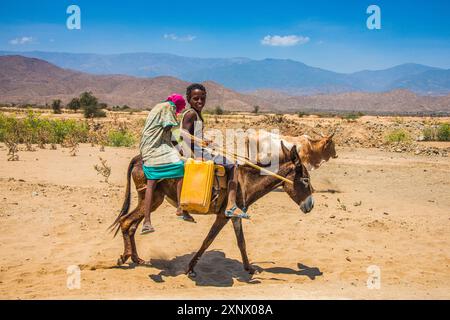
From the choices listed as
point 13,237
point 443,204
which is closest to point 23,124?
point 13,237

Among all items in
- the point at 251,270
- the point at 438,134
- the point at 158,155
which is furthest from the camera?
the point at 438,134

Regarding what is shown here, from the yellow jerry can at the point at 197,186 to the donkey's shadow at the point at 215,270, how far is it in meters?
1.17

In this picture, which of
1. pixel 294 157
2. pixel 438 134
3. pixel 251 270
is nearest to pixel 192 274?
pixel 251 270

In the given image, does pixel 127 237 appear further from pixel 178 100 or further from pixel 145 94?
pixel 145 94

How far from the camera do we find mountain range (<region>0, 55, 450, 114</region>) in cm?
12594

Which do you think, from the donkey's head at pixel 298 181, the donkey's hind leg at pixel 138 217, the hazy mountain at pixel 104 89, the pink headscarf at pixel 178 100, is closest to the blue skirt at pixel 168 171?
the donkey's hind leg at pixel 138 217

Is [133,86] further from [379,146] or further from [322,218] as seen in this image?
[322,218]

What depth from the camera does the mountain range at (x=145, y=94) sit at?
126m

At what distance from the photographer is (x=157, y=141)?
20.2 ft

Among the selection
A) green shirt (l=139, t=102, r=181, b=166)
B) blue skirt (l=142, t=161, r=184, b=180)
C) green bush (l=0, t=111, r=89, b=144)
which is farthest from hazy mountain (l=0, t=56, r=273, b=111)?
blue skirt (l=142, t=161, r=184, b=180)

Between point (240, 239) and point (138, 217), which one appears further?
point (138, 217)

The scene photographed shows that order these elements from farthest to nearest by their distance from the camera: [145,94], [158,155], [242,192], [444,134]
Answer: [145,94] < [444,134] < [242,192] < [158,155]

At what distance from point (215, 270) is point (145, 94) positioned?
5428 inches

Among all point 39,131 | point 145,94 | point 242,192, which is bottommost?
point 242,192
